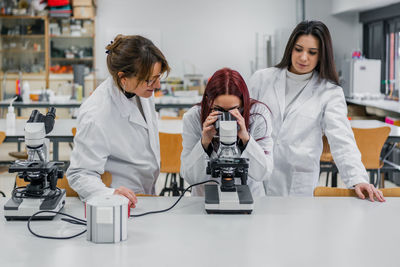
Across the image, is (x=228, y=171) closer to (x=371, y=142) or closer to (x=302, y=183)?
(x=302, y=183)

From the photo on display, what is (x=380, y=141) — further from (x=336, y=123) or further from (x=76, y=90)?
(x=76, y=90)

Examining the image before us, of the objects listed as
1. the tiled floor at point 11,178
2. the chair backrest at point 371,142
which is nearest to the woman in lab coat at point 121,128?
the chair backrest at point 371,142

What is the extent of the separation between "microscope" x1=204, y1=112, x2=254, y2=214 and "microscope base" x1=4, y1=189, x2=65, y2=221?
0.52 m

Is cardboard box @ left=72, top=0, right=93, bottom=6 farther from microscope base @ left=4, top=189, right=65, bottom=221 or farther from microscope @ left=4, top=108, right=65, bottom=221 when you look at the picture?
microscope base @ left=4, top=189, right=65, bottom=221

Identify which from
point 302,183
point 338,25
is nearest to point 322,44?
point 302,183

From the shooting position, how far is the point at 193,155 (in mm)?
2037

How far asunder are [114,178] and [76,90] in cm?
463

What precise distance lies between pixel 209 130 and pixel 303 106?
2.44ft

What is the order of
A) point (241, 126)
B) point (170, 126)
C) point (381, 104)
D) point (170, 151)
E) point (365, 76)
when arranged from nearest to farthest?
point (241, 126) < point (170, 151) < point (170, 126) < point (381, 104) < point (365, 76)

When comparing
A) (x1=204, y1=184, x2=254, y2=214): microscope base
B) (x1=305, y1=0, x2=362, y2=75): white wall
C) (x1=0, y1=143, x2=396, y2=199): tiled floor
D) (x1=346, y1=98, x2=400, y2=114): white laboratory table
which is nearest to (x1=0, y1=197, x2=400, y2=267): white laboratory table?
(x1=204, y1=184, x2=254, y2=214): microscope base

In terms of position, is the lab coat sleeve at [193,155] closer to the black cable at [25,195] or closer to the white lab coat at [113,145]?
the white lab coat at [113,145]

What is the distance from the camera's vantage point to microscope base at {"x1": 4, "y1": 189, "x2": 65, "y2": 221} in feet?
5.64

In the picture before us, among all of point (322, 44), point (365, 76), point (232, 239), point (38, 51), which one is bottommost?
point (232, 239)

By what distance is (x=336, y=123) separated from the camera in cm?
237
